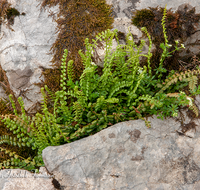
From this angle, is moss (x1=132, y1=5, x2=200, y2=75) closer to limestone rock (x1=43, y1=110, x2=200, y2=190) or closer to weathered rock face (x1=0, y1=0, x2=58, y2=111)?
limestone rock (x1=43, y1=110, x2=200, y2=190)

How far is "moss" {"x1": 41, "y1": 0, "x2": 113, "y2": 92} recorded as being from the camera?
11.2 ft

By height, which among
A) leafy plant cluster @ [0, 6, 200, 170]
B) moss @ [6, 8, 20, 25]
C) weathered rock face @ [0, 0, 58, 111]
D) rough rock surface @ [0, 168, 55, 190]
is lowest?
rough rock surface @ [0, 168, 55, 190]

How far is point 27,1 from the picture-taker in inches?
146

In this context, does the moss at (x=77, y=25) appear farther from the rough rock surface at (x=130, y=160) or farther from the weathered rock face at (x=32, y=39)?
the rough rock surface at (x=130, y=160)

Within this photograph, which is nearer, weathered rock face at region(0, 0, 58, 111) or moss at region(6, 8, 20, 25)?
weathered rock face at region(0, 0, 58, 111)

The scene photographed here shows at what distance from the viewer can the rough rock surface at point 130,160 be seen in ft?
8.43

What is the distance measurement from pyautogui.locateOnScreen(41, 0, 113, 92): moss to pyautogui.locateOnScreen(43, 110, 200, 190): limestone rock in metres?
1.47

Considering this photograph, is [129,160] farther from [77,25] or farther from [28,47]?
[28,47]

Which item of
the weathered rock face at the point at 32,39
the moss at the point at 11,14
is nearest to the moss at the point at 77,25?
the weathered rock face at the point at 32,39

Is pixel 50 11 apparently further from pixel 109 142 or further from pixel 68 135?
pixel 109 142

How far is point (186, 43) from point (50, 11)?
3064 millimetres

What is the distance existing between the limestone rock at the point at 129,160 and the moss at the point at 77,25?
57.8 inches

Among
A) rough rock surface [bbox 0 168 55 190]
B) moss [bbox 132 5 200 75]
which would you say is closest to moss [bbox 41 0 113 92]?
moss [bbox 132 5 200 75]

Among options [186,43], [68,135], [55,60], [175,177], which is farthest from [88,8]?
[175,177]
